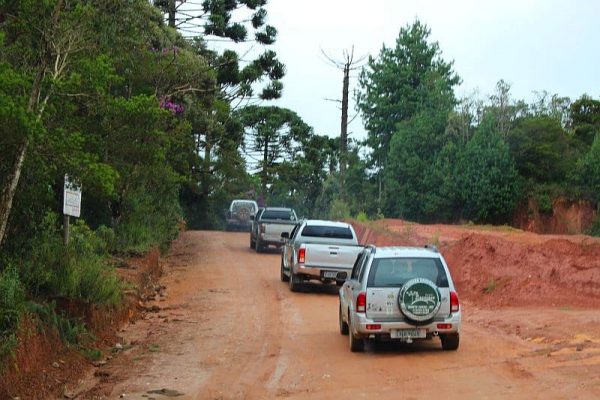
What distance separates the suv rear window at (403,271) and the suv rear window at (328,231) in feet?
33.6

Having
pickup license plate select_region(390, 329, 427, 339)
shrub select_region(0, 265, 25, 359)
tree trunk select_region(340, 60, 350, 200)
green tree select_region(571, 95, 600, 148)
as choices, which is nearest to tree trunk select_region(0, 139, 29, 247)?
shrub select_region(0, 265, 25, 359)

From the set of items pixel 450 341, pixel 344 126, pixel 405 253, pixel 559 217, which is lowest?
pixel 450 341

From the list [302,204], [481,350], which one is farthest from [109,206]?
[302,204]

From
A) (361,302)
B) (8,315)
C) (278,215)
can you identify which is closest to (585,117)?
(278,215)

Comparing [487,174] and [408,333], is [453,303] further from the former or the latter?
[487,174]

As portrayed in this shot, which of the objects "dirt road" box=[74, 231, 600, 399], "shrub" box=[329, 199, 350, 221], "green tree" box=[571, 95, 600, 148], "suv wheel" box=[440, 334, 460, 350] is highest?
"green tree" box=[571, 95, 600, 148]

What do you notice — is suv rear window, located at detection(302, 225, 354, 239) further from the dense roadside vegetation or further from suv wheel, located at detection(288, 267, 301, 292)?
the dense roadside vegetation

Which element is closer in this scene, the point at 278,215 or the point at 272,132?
the point at 278,215

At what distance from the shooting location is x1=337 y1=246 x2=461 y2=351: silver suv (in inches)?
504

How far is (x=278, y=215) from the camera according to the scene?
36.1 meters

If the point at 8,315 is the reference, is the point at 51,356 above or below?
below

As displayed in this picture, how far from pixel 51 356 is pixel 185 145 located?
18.8 metres

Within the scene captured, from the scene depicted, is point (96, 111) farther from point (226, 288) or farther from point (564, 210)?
point (564, 210)

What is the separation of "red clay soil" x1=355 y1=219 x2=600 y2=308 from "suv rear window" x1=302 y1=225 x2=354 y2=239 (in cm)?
288
